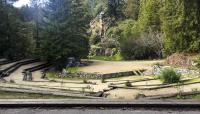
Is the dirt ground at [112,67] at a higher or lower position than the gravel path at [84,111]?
lower

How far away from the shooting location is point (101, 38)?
2968 inches

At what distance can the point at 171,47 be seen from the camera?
40875mm

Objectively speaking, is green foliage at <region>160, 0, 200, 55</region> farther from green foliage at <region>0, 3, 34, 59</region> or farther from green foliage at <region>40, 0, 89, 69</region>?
green foliage at <region>0, 3, 34, 59</region>

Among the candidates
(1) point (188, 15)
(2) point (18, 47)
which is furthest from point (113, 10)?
(1) point (188, 15)

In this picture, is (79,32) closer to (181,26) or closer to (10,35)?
(10,35)

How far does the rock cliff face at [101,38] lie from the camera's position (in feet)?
220

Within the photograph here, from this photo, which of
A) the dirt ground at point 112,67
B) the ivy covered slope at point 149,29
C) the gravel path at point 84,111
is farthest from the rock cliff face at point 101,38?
the gravel path at point 84,111

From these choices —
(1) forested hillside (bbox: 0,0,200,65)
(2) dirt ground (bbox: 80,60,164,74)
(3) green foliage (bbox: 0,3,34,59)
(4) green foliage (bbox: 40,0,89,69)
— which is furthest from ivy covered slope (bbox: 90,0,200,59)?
(3) green foliage (bbox: 0,3,34,59)

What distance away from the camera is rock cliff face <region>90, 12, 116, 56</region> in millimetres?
66938

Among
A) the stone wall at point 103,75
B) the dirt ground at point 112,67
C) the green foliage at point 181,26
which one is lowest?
the stone wall at point 103,75

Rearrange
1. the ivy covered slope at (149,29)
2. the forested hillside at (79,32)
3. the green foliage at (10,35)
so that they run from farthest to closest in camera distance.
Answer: the green foliage at (10,35) < the forested hillside at (79,32) < the ivy covered slope at (149,29)

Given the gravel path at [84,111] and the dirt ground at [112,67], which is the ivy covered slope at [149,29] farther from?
the gravel path at [84,111]

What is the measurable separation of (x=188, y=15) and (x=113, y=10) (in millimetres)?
43330

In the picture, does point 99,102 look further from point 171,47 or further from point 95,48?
point 95,48
